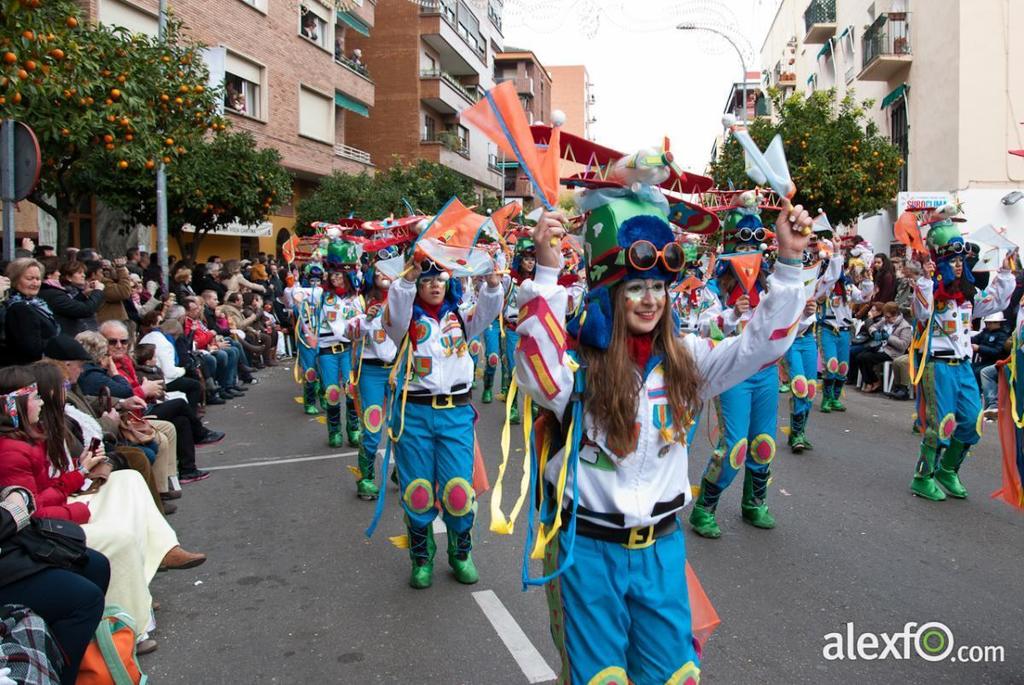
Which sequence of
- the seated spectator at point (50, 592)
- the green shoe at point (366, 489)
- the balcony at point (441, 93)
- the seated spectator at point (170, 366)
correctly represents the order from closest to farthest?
the seated spectator at point (50, 592)
the green shoe at point (366, 489)
the seated spectator at point (170, 366)
the balcony at point (441, 93)

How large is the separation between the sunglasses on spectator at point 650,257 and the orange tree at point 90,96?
495 cm

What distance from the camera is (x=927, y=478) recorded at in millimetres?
6992

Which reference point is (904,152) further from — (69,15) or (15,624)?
(15,624)

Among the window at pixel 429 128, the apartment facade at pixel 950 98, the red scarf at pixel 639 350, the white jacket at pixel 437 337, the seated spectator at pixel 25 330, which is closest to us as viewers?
the red scarf at pixel 639 350

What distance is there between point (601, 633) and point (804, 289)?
4.26ft

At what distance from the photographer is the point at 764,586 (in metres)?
5.04

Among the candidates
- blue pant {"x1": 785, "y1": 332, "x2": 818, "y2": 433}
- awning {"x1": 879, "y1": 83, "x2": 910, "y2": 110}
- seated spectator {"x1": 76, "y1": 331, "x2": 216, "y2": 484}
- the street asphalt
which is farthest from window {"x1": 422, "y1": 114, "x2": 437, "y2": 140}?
the street asphalt

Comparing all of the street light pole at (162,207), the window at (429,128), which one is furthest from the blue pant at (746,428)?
the window at (429,128)

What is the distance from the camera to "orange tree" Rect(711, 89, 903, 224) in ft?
68.6

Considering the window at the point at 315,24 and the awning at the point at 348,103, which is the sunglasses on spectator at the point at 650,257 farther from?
the awning at the point at 348,103

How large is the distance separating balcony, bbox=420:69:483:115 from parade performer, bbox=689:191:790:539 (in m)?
31.3

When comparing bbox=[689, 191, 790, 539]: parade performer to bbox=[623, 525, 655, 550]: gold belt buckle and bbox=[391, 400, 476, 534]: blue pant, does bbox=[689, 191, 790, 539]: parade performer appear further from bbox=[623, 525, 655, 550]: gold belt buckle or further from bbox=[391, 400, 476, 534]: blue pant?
bbox=[623, 525, 655, 550]: gold belt buckle

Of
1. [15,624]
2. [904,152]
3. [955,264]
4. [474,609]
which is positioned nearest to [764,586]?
[474,609]

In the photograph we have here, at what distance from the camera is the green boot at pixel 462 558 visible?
519cm
